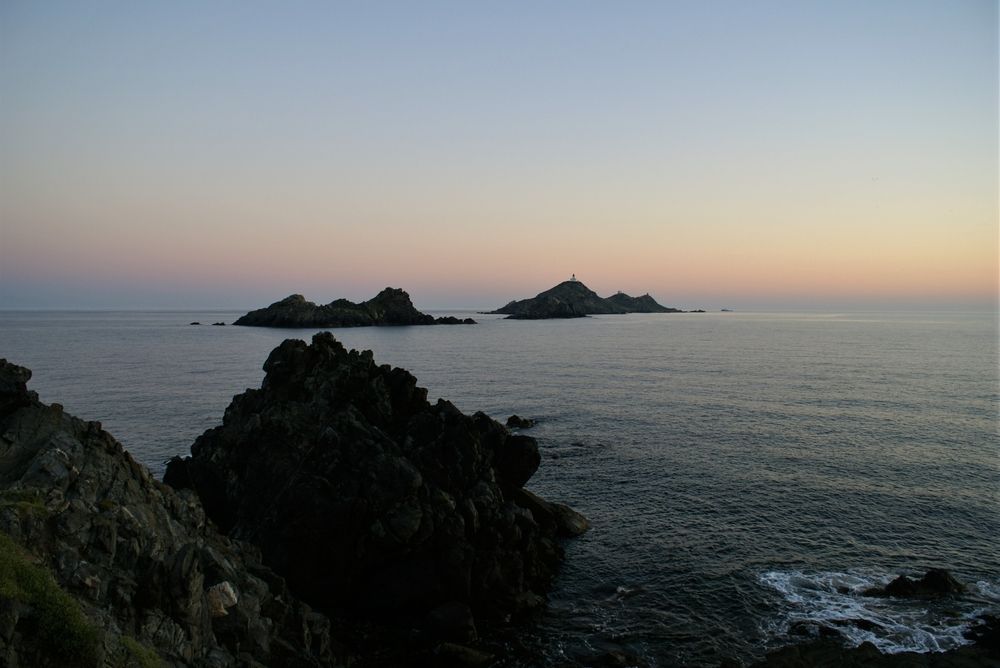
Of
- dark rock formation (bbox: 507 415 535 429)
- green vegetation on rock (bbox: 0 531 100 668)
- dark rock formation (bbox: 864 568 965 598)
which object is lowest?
dark rock formation (bbox: 864 568 965 598)

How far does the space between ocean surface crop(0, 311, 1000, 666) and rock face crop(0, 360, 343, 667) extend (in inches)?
505

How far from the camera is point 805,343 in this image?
6703 inches

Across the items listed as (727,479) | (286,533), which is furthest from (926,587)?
(286,533)

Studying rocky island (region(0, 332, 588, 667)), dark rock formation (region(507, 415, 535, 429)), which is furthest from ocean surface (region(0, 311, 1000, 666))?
rocky island (region(0, 332, 588, 667))

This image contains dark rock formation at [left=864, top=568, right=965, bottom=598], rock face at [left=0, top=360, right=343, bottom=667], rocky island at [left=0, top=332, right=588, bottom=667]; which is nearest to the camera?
rock face at [left=0, top=360, right=343, bottom=667]

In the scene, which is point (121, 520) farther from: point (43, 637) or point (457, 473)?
point (457, 473)

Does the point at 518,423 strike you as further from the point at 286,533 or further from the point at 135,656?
the point at 135,656

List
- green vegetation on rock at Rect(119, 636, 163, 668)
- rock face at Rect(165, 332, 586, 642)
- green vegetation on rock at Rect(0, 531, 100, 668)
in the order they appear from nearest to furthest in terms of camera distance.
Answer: green vegetation on rock at Rect(0, 531, 100, 668), green vegetation on rock at Rect(119, 636, 163, 668), rock face at Rect(165, 332, 586, 642)

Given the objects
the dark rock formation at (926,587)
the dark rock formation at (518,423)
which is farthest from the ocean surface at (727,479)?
the dark rock formation at (518,423)

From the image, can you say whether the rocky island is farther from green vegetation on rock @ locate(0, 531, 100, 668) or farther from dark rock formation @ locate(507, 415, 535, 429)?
dark rock formation @ locate(507, 415, 535, 429)

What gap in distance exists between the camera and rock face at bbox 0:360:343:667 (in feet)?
42.7

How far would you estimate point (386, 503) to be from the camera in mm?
30516

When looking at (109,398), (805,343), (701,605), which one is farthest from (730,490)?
(805,343)

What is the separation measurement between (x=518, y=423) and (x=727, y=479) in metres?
26.0
